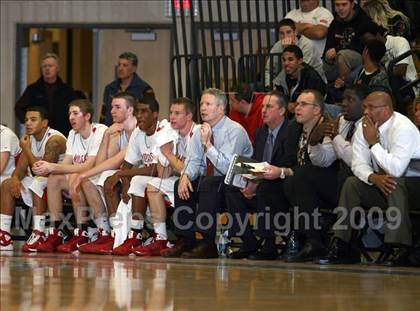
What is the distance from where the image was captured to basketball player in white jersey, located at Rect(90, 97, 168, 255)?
33.1 feet

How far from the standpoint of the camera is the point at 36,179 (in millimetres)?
10680

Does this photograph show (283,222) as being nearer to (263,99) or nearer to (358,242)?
(358,242)

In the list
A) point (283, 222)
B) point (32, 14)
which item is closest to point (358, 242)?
point (283, 222)

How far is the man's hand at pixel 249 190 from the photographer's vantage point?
955 cm

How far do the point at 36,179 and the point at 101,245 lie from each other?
38.0 inches

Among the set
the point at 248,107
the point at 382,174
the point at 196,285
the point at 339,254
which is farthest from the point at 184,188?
the point at 196,285

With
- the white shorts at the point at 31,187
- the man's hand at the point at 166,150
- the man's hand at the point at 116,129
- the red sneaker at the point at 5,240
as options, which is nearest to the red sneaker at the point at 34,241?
the red sneaker at the point at 5,240

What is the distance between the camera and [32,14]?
14.3 m

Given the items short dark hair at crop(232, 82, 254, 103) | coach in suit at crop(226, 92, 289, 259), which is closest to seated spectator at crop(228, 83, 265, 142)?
short dark hair at crop(232, 82, 254, 103)

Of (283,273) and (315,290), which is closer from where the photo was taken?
(315,290)

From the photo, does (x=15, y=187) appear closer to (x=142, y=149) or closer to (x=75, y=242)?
(x=75, y=242)

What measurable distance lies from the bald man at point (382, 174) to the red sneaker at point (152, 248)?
1653 mm

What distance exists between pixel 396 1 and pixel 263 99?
2.27m

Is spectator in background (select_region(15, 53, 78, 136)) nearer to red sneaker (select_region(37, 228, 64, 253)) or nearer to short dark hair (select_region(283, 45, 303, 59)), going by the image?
red sneaker (select_region(37, 228, 64, 253))
